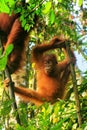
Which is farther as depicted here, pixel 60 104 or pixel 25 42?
pixel 25 42

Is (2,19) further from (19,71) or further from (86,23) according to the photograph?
(86,23)

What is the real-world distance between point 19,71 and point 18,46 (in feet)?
0.90

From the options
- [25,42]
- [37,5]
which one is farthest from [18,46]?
[37,5]

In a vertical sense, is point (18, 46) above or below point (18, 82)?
above

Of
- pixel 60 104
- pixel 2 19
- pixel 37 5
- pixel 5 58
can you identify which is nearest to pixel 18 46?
pixel 2 19

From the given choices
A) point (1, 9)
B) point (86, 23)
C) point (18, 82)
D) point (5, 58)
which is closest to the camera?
point (5, 58)

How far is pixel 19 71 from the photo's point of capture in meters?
3.64

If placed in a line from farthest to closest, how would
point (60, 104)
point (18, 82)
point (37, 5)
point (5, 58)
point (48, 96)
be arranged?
1. point (18, 82)
2. point (48, 96)
3. point (37, 5)
4. point (60, 104)
5. point (5, 58)

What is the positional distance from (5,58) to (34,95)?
2514mm

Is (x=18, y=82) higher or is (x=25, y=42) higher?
(x=25, y=42)

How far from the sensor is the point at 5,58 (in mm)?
1016

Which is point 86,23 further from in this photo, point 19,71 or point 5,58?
point 5,58

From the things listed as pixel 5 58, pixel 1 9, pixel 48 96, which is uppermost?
pixel 1 9

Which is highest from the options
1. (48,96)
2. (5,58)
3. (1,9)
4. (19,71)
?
(1,9)
